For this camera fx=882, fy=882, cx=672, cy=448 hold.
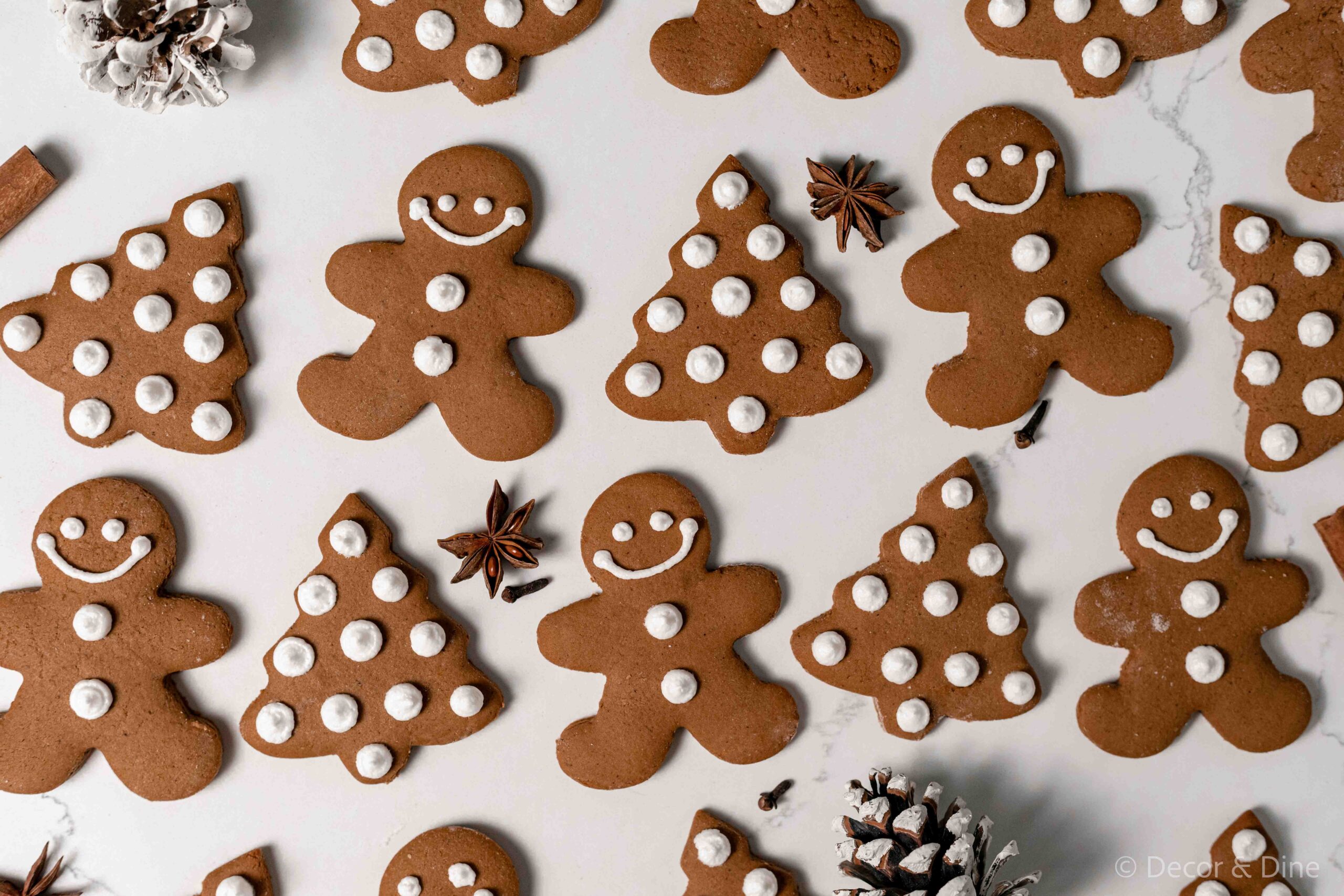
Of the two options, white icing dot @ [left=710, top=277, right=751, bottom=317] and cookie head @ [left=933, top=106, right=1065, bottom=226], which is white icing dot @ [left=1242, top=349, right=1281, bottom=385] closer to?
cookie head @ [left=933, top=106, right=1065, bottom=226]

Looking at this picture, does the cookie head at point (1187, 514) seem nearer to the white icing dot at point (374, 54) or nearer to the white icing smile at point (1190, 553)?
the white icing smile at point (1190, 553)

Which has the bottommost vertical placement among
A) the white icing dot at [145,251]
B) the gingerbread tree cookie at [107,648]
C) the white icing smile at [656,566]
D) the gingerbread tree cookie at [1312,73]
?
the gingerbread tree cookie at [107,648]

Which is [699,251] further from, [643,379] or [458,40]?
[458,40]

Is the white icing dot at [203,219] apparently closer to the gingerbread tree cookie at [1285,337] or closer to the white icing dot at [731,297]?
the white icing dot at [731,297]

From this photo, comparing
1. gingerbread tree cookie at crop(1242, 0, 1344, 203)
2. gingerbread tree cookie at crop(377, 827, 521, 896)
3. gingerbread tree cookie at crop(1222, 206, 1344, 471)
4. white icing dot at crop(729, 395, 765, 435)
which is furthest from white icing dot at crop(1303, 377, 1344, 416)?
gingerbread tree cookie at crop(377, 827, 521, 896)

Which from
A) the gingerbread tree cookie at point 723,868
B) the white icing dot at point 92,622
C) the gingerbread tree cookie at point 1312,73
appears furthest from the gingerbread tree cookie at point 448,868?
the gingerbread tree cookie at point 1312,73

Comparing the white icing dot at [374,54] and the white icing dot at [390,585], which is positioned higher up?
the white icing dot at [374,54]

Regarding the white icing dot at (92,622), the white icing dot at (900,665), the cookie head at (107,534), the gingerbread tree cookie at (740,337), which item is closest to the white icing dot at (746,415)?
the gingerbread tree cookie at (740,337)

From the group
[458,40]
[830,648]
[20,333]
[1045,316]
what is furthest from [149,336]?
[1045,316]
